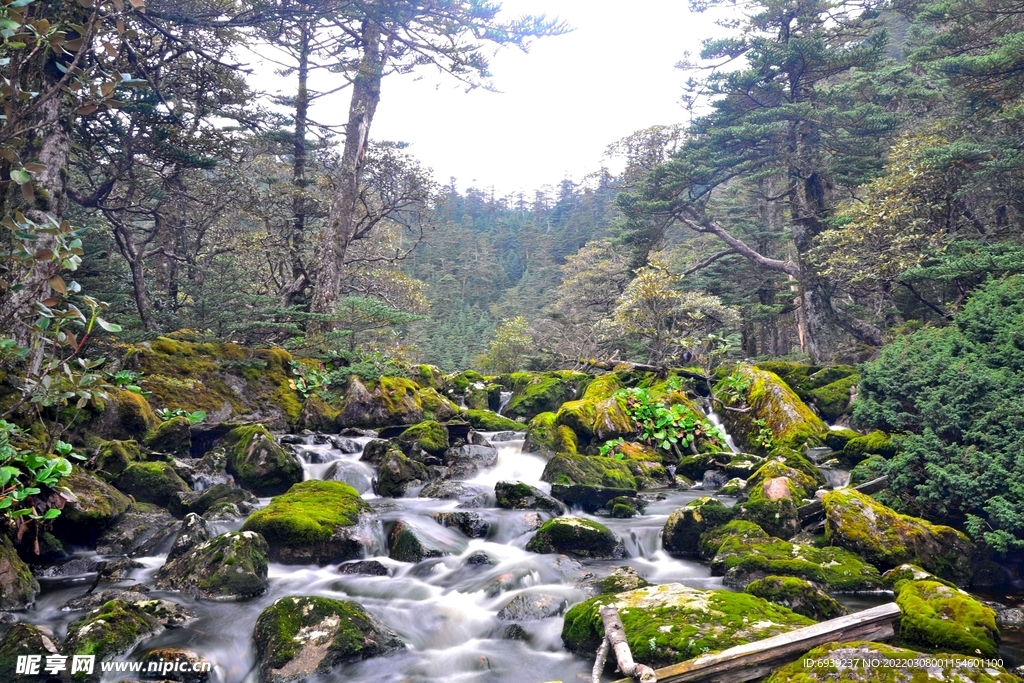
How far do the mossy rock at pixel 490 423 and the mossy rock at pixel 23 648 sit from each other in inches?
412

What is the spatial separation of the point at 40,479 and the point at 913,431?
11.4m

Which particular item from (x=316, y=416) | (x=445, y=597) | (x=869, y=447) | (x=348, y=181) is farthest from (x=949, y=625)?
(x=348, y=181)

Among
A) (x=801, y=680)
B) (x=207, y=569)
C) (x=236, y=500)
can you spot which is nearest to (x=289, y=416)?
(x=236, y=500)

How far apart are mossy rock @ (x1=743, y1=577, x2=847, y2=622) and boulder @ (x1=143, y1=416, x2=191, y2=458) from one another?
961 cm

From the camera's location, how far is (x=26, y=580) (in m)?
5.64

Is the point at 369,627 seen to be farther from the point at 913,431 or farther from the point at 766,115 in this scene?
the point at 766,115

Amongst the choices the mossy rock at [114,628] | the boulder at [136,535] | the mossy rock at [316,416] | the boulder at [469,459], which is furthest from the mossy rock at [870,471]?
the mossy rock at [316,416]

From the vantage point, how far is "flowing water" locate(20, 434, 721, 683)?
16.4ft

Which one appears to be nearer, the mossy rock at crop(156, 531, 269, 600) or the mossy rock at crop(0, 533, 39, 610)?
the mossy rock at crop(0, 533, 39, 610)

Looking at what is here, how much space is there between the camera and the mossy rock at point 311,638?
4703 millimetres

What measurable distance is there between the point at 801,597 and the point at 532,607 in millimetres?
2677

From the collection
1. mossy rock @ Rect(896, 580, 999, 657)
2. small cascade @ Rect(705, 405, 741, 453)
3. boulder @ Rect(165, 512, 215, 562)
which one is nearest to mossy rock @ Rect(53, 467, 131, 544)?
boulder @ Rect(165, 512, 215, 562)

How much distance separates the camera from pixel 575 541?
7465 millimetres

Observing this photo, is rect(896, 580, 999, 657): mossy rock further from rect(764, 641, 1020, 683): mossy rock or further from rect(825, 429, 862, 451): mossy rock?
rect(825, 429, 862, 451): mossy rock
